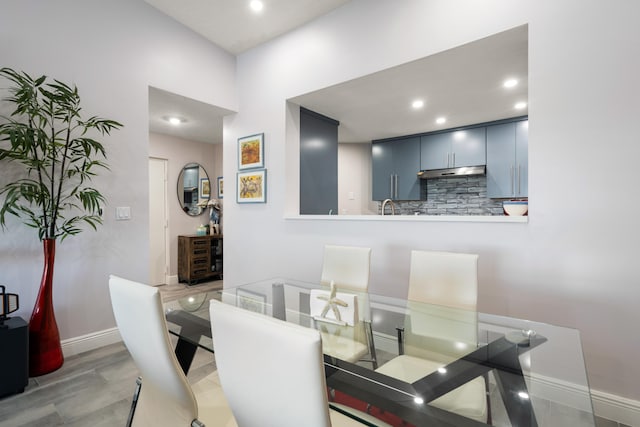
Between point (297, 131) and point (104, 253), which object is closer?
point (104, 253)

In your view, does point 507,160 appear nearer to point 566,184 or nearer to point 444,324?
point 566,184

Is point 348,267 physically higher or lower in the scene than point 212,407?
higher

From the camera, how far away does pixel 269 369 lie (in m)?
0.71

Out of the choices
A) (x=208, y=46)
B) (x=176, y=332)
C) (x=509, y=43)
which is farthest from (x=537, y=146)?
(x=208, y=46)

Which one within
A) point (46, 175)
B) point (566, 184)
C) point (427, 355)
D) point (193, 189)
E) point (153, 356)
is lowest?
point (427, 355)

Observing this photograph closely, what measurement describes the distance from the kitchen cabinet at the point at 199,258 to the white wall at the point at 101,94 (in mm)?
1898

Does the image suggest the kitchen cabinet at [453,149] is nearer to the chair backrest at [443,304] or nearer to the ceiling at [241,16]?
the ceiling at [241,16]

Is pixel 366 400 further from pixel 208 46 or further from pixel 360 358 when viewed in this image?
pixel 208 46

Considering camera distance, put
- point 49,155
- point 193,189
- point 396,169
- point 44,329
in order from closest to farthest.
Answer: point 44,329 < point 49,155 < point 396,169 < point 193,189

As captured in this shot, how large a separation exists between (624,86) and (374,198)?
3762mm

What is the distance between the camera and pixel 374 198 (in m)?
5.47

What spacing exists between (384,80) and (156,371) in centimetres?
287

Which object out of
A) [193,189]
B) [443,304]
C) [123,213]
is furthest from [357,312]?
[193,189]

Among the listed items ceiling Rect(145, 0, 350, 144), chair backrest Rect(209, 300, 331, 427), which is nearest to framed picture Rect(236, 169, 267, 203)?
ceiling Rect(145, 0, 350, 144)
